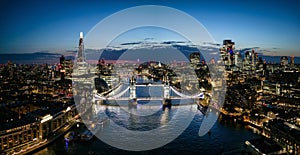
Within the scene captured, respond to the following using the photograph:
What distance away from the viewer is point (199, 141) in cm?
436

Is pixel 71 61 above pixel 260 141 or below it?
above

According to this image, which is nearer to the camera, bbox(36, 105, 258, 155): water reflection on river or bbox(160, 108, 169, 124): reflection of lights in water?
bbox(36, 105, 258, 155): water reflection on river

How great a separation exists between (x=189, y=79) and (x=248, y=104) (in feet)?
24.0

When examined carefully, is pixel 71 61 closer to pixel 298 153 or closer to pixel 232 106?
pixel 232 106

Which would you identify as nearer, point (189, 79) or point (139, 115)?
point (139, 115)

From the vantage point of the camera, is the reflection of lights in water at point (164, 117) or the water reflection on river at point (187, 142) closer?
the water reflection on river at point (187, 142)

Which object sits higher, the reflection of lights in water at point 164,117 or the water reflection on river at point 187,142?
the reflection of lights in water at point 164,117

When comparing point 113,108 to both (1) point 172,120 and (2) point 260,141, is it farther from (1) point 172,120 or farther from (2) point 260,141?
(2) point 260,141

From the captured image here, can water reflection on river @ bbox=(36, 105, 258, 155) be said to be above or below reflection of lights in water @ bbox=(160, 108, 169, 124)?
below

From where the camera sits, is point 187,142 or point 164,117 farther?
point 164,117

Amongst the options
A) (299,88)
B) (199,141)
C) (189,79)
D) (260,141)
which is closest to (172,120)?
(199,141)

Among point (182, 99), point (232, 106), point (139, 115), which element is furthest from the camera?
point (182, 99)

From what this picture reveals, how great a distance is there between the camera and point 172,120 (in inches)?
227

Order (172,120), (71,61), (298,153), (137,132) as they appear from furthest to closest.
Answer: (71,61) < (172,120) < (137,132) < (298,153)
